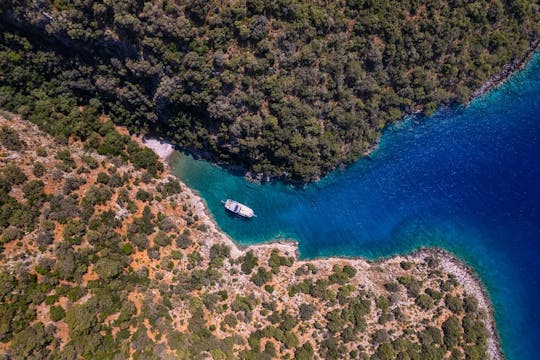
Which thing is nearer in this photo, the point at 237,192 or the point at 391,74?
the point at 391,74

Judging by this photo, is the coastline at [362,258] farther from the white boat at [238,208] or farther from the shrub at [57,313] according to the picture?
the shrub at [57,313]

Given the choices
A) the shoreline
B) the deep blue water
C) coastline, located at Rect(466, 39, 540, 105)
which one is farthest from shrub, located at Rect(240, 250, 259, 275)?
coastline, located at Rect(466, 39, 540, 105)

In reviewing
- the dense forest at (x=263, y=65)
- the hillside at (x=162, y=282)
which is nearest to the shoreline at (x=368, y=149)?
the dense forest at (x=263, y=65)

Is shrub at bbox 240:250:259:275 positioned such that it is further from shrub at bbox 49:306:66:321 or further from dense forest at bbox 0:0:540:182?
shrub at bbox 49:306:66:321

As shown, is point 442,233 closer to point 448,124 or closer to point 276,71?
point 448,124

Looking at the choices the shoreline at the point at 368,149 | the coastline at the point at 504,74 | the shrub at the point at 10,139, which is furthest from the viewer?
the coastline at the point at 504,74

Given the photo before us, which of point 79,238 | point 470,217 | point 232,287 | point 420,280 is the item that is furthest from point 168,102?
point 470,217
